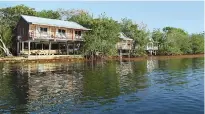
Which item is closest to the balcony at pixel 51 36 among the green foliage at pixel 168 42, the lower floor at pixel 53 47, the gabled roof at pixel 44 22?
the lower floor at pixel 53 47

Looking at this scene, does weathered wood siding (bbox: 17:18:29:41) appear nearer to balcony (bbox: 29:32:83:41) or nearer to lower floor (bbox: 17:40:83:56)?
lower floor (bbox: 17:40:83:56)

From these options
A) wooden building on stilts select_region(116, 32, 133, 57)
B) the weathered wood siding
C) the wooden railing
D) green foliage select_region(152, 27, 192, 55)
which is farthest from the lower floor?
green foliage select_region(152, 27, 192, 55)

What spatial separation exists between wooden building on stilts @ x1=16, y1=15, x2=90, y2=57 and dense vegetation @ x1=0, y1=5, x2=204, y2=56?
2473 millimetres

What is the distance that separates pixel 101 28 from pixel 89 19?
19.1 ft

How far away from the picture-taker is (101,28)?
217 feet

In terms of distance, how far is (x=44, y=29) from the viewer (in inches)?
→ 2389

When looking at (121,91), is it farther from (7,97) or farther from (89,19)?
(89,19)

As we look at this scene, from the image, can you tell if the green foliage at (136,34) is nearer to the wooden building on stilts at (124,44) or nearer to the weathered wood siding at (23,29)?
the wooden building on stilts at (124,44)

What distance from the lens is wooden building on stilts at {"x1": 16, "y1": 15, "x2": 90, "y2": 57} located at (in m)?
58.8

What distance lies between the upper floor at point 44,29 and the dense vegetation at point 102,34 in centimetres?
291

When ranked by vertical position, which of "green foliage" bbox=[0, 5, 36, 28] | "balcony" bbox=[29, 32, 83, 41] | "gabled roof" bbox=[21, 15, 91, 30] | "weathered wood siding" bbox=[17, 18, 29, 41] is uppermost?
"green foliage" bbox=[0, 5, 36, 28]

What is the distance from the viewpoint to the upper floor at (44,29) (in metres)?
58.6

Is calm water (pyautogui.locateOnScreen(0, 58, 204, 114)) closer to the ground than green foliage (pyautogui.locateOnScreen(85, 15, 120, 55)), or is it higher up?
closer to the ground

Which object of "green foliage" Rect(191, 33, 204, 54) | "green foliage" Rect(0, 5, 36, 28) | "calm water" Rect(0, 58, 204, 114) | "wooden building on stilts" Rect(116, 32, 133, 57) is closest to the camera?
"calm water" Rect(0, 58, 204, 114)
